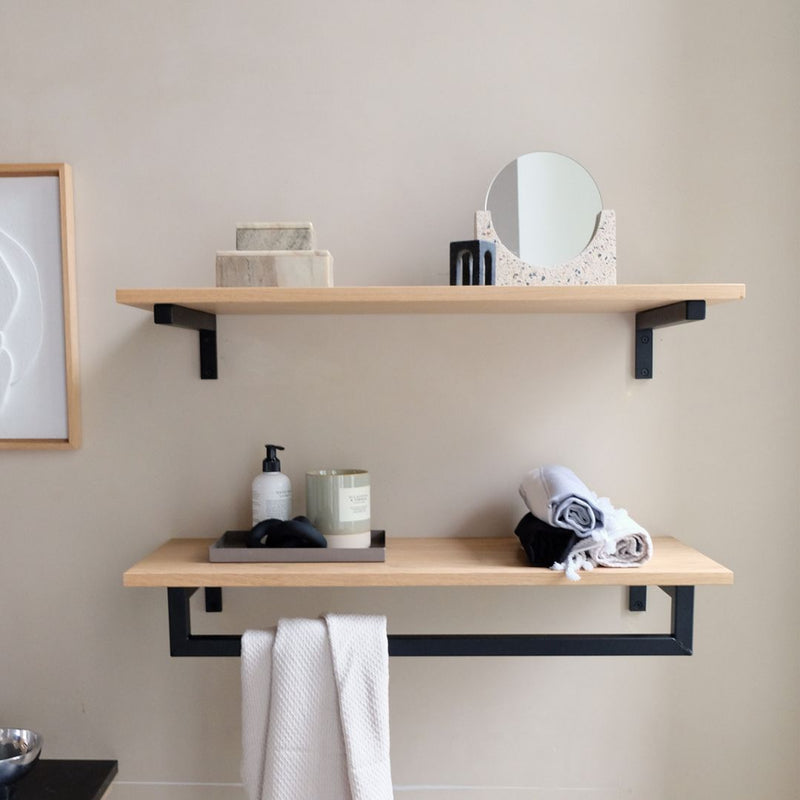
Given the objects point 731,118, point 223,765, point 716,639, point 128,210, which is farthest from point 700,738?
point 128,210

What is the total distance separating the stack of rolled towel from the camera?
990 millimetres

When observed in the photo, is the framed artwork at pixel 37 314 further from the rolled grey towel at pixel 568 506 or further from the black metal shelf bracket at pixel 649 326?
the black metal shelf bracket at pixel 649 326

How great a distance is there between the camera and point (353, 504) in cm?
108

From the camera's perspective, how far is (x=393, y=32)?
3.82 feet

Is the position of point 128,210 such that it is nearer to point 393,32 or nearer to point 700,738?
point 393,32

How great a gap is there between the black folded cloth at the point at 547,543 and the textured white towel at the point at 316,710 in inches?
8.8

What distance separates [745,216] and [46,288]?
1063 millimetres

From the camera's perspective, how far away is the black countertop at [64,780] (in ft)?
3.77

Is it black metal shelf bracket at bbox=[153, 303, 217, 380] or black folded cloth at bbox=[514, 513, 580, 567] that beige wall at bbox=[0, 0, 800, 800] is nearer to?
black metal shelf bracket at bbox=[153, 303, 217, 380]

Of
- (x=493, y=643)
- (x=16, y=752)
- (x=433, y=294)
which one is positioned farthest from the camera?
(x=16, y=752)

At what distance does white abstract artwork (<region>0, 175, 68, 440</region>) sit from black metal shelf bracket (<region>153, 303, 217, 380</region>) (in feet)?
0.71

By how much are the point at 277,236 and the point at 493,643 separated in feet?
2.03

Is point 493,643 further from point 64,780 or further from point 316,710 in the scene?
point 64,780

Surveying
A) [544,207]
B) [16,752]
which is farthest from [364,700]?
[544,207]
